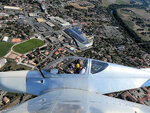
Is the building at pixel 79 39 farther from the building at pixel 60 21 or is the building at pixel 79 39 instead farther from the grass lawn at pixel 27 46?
the grass lawn at pixel 27 46

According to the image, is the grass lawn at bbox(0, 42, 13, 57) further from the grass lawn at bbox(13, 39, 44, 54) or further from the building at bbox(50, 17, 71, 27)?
the building at bbox(50, 17, 71, 27)

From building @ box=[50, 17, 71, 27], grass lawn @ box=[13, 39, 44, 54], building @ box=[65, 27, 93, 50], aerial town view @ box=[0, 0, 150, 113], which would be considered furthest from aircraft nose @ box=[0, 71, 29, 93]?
building @ box=[50, 17, 71, 27]

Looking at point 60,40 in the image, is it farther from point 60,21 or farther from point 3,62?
point 3,62

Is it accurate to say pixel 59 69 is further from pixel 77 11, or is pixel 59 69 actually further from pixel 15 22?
pixel 77 11

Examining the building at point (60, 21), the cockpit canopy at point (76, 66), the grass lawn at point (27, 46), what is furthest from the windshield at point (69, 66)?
the building at point (60, 21)

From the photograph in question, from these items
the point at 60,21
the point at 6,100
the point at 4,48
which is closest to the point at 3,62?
the point at 4,48

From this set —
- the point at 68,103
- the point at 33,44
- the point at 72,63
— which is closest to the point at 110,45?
the point at 33,44

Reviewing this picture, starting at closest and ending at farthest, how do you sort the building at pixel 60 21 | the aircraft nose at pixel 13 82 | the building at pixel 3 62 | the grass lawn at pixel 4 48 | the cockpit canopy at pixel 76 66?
the aircraft nose at pixel 13 82
the cockpit canopy at pixel 76 66
the building at pixel 3 62
the grass lawn at pixel 4 48
the building at pixel 60 21
